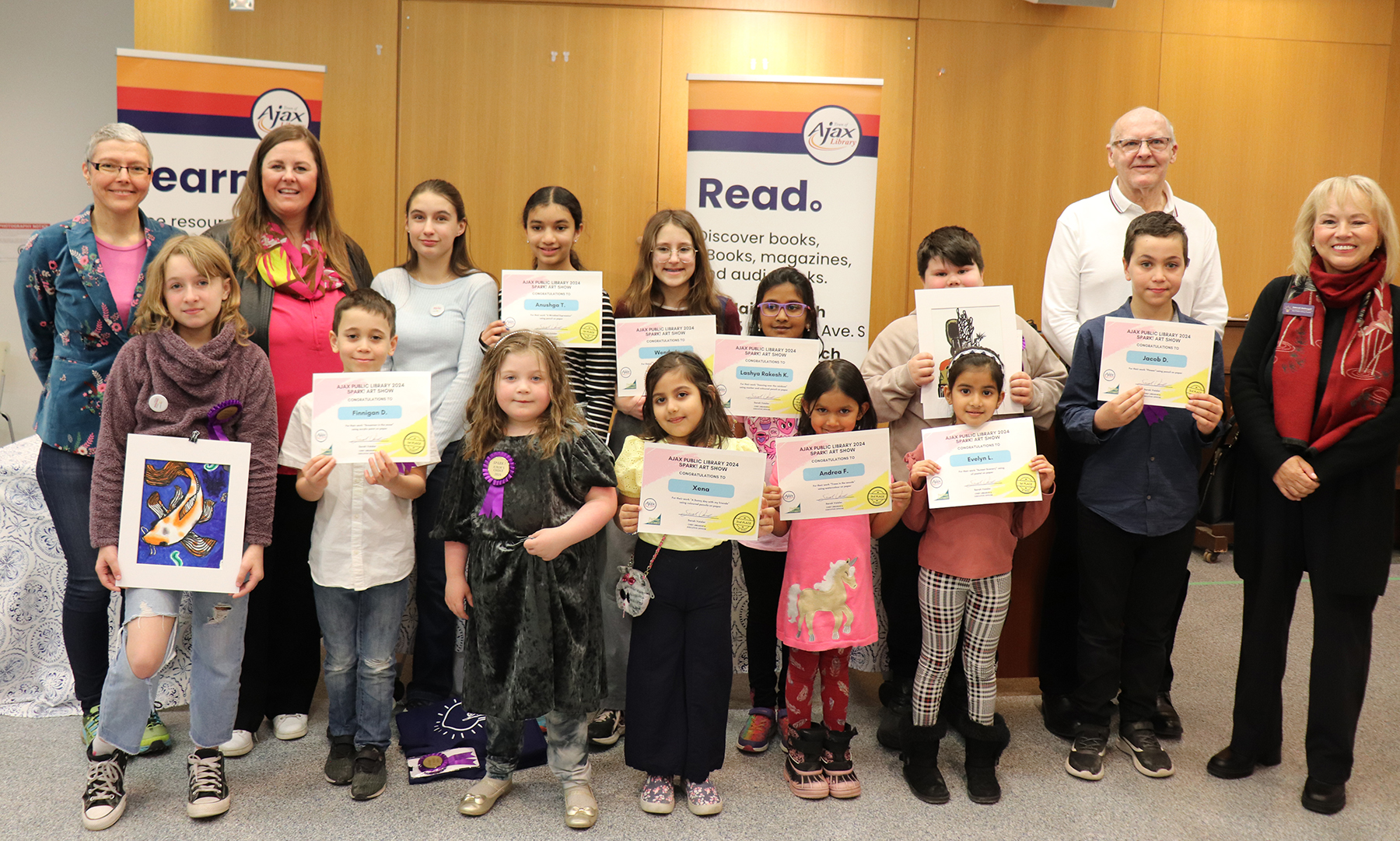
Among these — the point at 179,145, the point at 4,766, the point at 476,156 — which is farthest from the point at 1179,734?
the point at 179,145

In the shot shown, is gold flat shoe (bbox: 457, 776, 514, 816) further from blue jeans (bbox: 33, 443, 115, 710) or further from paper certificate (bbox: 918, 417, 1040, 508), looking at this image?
paper certificate (bbox: 918, 417, 1040, 508)

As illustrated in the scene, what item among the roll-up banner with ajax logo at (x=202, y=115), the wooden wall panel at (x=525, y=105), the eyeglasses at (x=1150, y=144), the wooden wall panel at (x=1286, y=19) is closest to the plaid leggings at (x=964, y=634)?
the eyeglasses at (x=1150, y=144)

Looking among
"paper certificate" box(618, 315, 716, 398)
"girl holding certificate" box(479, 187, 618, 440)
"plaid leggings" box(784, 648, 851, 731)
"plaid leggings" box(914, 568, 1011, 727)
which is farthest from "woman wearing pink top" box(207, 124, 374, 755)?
"plaid leggings" box(914, 568, 1011, 727)

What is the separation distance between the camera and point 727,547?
96.9 inches

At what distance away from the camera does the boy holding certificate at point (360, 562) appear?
96.3 inches

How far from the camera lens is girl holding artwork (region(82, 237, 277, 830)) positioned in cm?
225

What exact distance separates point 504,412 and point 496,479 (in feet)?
0.60

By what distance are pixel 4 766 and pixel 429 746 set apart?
1157 millimetres

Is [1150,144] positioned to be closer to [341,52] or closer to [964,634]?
[964,634]

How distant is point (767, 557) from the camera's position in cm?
275

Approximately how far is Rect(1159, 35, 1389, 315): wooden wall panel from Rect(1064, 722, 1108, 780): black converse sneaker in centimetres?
398

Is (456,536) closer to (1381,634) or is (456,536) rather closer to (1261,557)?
(1261,557)

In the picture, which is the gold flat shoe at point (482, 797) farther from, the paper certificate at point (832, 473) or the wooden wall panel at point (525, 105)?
the wooden wall panel at point (525, 105)

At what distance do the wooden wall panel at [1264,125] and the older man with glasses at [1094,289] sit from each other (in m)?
2.67
